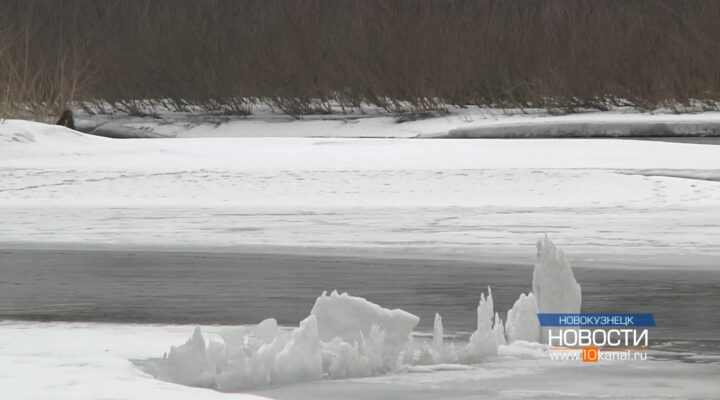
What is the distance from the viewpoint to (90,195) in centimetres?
1548

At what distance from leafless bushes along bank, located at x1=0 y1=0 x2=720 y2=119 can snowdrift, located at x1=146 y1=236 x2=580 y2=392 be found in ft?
87.8

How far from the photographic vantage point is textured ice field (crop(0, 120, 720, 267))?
11453 millimetres

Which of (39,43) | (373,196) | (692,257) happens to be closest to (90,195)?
(373,196)

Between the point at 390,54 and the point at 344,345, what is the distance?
3167 centimetres

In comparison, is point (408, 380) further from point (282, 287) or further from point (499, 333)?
point (282, 287)

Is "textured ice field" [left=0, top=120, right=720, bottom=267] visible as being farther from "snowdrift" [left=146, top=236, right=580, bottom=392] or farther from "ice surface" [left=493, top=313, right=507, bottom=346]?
"ice surface" [left=493, top=313, right=507, bottom=346]

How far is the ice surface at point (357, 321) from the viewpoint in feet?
19.3

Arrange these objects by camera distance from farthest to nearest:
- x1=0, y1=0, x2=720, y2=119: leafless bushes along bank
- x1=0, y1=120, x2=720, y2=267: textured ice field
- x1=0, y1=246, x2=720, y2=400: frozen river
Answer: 1. x1=0, y1=0, x2=720, y2=119: leafless bushes along bank
2. x1=0, y1=120, x2=720, y2=267: textured ice field
3. x1=0, y1=246, x2=720, y2=400: frozen river

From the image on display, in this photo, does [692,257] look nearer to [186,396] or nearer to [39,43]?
[186,396]

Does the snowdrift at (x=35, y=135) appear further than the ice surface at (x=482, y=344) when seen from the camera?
Yes

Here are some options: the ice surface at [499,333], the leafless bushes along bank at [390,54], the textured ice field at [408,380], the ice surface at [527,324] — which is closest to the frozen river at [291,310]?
the textured ice field at [408,380]

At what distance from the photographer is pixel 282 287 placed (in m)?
8.55

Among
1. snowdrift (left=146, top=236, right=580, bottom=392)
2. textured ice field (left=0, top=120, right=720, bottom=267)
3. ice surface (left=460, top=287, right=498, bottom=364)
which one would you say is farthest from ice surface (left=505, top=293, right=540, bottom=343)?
textured ice field (left=0, top=120, right=720, bottom=267)

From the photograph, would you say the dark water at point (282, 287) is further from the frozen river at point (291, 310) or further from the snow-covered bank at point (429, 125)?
the snow-covered bank at point (429, 125)
